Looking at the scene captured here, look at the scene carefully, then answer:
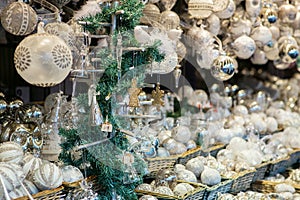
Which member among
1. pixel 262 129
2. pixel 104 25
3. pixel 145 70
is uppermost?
pixel 104 25

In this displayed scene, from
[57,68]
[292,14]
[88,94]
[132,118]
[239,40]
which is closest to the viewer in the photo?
[57,68]

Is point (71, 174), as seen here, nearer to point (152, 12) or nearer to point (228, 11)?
point (152, 12)

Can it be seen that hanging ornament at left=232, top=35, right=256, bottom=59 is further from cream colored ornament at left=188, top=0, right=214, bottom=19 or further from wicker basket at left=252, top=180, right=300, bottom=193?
wicker basket at left=252, top=180, right=300, bottom=193

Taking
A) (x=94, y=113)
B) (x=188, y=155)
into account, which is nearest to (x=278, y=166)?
(x=188, y=155)

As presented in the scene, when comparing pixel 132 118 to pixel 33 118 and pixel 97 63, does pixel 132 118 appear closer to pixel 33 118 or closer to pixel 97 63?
pixel 97 63

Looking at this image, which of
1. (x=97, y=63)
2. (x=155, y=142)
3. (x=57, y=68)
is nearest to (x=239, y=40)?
(x=155, y=142)

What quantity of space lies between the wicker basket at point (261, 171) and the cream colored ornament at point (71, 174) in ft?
3.29

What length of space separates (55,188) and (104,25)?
0.51 m

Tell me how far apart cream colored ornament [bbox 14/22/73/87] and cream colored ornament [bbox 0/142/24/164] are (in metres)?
0.21

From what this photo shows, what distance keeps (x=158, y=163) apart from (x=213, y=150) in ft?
1.49

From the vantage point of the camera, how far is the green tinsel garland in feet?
5.32

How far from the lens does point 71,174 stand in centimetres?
158

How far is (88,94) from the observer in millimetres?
1611

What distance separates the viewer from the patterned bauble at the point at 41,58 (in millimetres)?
1358
